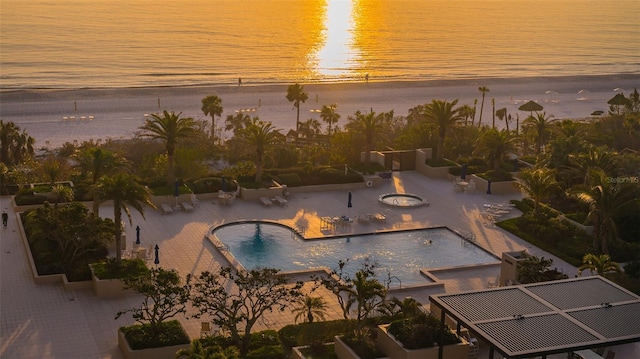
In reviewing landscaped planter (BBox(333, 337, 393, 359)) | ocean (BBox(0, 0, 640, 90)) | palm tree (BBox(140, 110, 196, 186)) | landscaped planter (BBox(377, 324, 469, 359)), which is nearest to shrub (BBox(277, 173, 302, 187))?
palm tree (BBox(140, 110, 196, 186))

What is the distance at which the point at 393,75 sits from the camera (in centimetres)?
11412

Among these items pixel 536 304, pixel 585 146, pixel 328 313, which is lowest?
pixel 328 313

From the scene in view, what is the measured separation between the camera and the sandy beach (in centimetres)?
7231

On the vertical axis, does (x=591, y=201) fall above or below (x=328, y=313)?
above

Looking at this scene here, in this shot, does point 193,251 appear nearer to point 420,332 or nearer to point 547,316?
point 420,332

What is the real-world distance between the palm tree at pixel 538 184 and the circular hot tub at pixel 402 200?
5.50 metres

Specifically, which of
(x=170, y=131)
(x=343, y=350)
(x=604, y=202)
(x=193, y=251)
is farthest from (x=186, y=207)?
(x=604, y=202)

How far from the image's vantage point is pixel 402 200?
40875mm

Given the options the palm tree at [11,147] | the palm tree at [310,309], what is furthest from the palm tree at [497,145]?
the palm tree at [11,147]

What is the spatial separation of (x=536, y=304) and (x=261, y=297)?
7.83 metres

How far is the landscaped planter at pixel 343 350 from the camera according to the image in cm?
2247

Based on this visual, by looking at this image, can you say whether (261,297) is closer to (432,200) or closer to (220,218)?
(220,218)

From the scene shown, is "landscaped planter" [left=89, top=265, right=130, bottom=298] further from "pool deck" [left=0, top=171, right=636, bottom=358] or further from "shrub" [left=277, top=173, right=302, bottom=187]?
"shrub" [left=277, top=173, right=302, bottom=187]

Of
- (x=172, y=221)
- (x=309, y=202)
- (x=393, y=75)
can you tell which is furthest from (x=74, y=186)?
(x=393, y=75)
